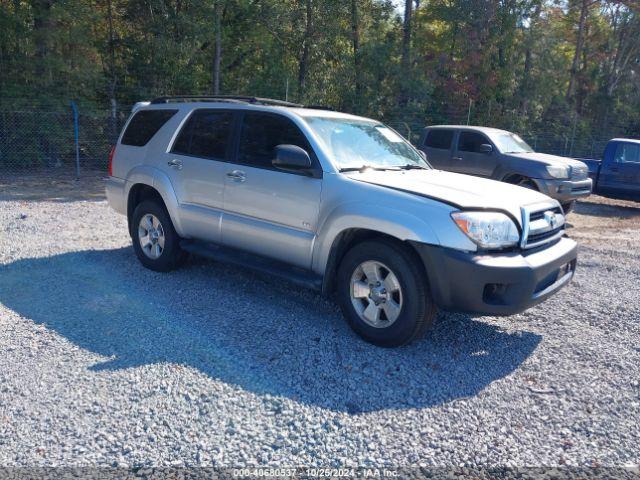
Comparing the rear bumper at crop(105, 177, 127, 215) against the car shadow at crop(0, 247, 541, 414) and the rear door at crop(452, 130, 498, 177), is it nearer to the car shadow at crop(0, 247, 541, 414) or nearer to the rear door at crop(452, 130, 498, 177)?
the car shadow at crop(0, 247, 541, 414)

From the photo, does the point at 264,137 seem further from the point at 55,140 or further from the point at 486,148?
the point at 55,140

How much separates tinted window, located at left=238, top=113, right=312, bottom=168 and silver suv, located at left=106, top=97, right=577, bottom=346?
0.04 ft

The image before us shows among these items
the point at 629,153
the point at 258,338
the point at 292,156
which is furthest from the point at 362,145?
the point at 629,153

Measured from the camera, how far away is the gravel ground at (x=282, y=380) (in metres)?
3.04

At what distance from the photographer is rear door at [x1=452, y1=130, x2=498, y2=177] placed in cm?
1144

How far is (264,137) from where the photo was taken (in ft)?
17.5

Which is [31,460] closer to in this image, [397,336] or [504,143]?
[397,336]

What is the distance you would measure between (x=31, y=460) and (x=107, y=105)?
15330 millimetres

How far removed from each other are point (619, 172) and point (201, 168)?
428 inches

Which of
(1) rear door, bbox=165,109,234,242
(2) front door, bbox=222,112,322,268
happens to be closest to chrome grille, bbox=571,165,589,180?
(2) front door, bbox=222,112,322,268

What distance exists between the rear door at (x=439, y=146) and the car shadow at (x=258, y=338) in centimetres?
739

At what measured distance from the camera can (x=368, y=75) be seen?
70.6 feet

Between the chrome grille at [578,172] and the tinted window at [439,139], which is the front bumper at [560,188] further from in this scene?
the tinted window at [439,139]

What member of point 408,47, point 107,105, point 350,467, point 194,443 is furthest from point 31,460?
point 408,47
